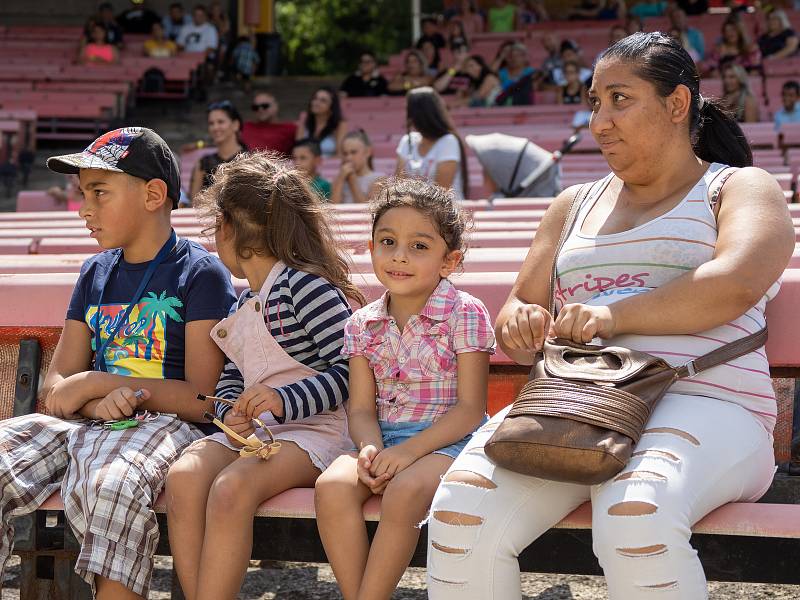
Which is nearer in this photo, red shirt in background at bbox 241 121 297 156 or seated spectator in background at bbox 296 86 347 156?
red shirt in background at bbox 241 121 297 156

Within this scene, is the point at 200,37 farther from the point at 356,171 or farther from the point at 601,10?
the point at 356,171

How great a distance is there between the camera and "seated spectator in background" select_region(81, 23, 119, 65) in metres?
17.0

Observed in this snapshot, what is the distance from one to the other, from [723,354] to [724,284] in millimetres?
164

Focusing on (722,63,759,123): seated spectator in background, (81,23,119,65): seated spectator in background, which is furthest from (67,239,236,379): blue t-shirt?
(81,23,119,65): seated spectator in background

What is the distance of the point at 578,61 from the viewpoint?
13203 millimetres

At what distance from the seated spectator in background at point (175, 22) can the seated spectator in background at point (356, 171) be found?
484 inches

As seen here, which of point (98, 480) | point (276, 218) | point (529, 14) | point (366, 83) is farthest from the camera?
point (529, 14)

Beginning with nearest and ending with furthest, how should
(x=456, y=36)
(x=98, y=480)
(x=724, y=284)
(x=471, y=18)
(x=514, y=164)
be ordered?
(x=724, y=284)
(x=98, y=480)
(x=514, y=164)
(x=456, y=36)
(x=471, y=18)

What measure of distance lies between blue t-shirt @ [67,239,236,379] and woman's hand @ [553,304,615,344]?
3.33 ft

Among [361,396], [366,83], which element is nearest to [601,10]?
[366,83]

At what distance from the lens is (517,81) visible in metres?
→ 13.1

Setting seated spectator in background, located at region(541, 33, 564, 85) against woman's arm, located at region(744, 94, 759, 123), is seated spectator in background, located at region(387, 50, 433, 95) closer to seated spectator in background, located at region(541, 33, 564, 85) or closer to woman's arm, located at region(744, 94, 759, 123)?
seated spectator in background, located at region(541, 33, 564, 85)

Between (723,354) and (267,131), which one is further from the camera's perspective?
(267,131)

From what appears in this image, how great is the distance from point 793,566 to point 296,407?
1.18m
